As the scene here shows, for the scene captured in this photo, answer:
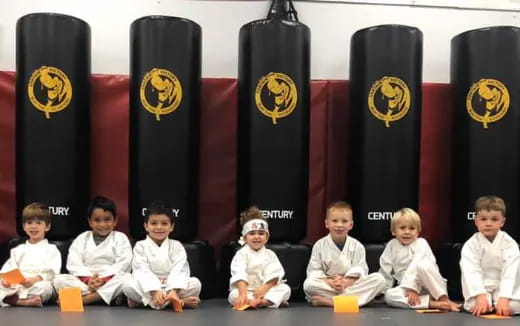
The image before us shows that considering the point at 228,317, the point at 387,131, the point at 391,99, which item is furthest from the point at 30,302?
the point at 391,99

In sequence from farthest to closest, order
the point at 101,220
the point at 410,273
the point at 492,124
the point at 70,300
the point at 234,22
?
the point at 234,22 → the point at 492,124 → the point at 101,220 → the point at 410,273 → the point at 70,300

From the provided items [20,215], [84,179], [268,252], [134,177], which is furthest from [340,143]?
[20,215]

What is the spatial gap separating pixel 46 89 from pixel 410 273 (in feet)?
9.03

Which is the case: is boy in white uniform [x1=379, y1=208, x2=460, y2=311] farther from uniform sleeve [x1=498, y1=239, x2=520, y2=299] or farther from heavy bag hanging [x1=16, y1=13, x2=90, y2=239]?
heavy bag hanging [x1=16, y1=13, x2=90, y2=239]

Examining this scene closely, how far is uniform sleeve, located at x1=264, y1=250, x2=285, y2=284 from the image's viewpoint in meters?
4.04

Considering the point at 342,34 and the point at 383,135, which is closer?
the point at 383,135

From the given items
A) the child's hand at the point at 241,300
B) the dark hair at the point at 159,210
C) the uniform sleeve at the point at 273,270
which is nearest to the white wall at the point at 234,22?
the dark hair at the point at 159,210

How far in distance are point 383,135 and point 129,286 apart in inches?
80.5

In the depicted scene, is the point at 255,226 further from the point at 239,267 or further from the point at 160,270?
the point at 160,270

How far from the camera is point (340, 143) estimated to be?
5.14m

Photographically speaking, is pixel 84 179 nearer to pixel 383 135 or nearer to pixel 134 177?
pixel 134 177

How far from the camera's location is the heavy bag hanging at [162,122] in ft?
14.4

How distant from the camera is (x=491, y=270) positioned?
13.0ft

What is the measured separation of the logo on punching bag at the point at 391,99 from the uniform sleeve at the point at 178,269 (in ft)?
5.56
